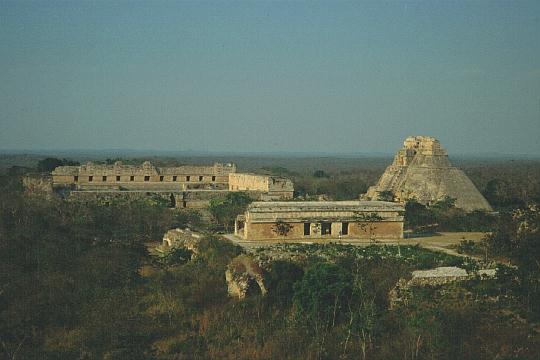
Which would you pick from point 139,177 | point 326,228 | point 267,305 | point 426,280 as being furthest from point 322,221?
point 139,177

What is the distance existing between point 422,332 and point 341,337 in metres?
1.48

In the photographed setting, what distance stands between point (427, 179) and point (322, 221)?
29.9 ft

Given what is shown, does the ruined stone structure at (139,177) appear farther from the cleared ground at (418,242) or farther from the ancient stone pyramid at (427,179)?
the cleared ground at (418,242)

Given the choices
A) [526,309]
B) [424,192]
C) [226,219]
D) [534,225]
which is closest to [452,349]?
[526,309]

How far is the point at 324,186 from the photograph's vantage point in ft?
138

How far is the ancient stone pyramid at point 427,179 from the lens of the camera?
1014 inches

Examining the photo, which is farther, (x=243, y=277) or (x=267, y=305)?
(x=243, y=277)

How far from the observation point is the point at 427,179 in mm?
26422

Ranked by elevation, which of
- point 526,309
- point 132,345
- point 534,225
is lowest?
point 132,345

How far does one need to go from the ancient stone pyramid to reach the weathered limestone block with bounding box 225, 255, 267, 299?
12.9 m

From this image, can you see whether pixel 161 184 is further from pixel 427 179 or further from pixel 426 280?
pixel 426 280

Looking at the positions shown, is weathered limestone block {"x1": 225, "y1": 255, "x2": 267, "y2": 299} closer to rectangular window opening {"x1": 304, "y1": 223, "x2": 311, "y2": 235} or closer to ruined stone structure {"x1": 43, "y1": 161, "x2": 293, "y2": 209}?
rectangular window opening {"x1": 304, "y1": 223, "x2": 311, "y2": 235}

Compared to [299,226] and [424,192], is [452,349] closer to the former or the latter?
[299,226]

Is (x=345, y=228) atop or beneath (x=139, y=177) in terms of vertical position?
beneath
